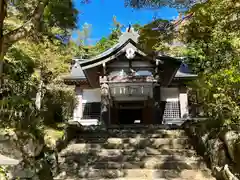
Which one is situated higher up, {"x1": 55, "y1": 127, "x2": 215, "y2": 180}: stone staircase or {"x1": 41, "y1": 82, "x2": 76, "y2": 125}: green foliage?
{"x1": 41, "y1": 82, "x2": 76, "y2": 125}: green foliage

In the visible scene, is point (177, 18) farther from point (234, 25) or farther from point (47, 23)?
point (47, 23)

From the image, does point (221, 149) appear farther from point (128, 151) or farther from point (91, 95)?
point (91, 95)

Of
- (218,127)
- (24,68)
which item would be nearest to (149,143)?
(218,127)

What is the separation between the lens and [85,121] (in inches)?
553

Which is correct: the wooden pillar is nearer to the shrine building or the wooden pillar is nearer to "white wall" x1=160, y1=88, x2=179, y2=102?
the shrine building

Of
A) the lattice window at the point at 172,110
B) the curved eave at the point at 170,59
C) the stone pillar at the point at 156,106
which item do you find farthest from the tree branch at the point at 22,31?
the lattice window at the point at 172,110

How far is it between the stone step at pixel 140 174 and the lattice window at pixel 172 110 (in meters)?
8.60

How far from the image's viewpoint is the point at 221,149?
5.58m

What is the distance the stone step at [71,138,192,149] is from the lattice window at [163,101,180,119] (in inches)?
274

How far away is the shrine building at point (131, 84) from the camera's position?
42.0 feet

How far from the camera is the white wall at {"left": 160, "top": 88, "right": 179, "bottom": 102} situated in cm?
1466

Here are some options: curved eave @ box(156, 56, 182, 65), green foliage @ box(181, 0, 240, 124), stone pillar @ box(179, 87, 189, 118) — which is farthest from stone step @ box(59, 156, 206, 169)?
stone pillar @ box(179, 87, 189, 118)

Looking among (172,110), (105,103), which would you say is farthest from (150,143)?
(172,110)

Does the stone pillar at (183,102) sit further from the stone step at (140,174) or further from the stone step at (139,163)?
the stone step at (140,174)
